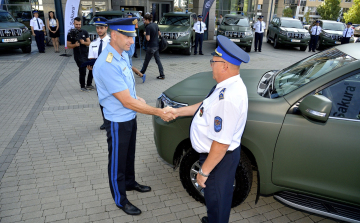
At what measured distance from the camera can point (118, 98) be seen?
97.3 inches

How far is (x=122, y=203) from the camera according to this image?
116 inches

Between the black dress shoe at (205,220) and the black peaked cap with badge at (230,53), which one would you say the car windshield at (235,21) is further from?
the black peaked cap with badge at (230,53)

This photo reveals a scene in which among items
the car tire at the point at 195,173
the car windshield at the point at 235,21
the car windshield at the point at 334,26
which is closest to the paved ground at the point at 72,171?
the car tire at the point at 195,173

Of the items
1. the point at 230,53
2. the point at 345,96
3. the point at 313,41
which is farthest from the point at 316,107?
the point at 313,41

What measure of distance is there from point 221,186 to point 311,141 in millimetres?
990

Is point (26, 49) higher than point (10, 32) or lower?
lower

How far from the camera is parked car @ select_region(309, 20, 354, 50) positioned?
15.1 metres

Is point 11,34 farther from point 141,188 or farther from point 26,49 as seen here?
point 141,188

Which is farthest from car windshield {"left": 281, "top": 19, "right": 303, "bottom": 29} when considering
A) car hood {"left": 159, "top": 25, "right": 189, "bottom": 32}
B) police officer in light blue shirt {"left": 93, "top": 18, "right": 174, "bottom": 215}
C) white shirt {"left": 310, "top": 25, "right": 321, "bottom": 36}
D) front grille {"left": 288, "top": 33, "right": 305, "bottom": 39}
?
police officer in light blue shirt {"left": 93, "top": 18, "right": 174, "bottom": 215}

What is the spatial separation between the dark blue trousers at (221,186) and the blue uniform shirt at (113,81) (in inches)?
37.1

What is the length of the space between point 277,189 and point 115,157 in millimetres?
1682

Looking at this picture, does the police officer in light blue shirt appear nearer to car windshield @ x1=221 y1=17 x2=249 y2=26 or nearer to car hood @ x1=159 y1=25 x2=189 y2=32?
car hood @ x1=159 y1=25 x2=189 y2=32

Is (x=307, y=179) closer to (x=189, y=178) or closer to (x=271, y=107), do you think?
(x=271, y=107)

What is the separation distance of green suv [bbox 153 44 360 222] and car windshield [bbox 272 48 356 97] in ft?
0.05
